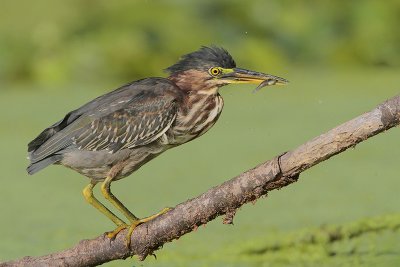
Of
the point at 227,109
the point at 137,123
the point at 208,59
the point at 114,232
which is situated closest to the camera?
the point at 114,232

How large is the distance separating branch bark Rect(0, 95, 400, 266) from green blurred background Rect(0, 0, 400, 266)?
1.69ft

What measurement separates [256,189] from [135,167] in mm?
678

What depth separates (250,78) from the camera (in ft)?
11.6

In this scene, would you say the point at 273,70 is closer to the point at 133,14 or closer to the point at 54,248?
the point at 133,14

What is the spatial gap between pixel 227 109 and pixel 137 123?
2.50 meters

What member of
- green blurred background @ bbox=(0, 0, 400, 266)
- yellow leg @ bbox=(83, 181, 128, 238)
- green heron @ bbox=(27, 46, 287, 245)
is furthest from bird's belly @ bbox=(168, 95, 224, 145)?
green blurred background @ bbox=(0, 0, 400, 266)

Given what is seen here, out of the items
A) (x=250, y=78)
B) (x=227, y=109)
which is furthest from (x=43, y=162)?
(x=227, y=109)

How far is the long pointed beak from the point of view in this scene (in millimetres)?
3508

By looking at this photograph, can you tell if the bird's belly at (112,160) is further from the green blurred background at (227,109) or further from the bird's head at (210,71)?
the green blurred background at (227,109)

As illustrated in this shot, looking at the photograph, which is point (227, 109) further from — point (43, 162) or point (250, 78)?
point (43, 162)

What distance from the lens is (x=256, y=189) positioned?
9.75ft

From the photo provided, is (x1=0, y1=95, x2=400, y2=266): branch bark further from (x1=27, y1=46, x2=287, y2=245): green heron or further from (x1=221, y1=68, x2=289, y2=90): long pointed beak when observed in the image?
(x1=221, y1=68, x2=289, y2=90): long pointed beak

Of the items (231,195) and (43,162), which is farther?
(43,162)

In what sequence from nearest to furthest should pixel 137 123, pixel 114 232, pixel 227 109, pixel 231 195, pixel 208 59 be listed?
pixel 231 195, pixel 114 232, pixel 137 123, pixel 208 59, pixel 227 109
